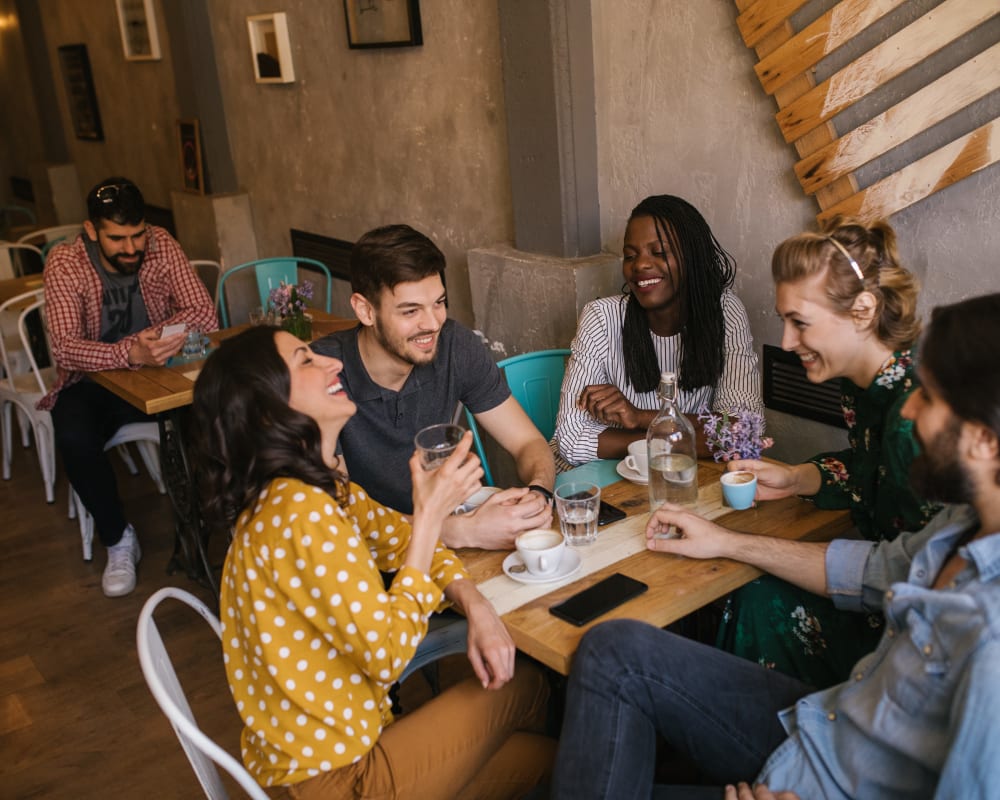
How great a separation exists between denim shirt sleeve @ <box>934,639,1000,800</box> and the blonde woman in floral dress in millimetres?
618

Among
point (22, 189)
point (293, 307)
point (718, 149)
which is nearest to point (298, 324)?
point (293, 307)

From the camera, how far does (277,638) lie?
5.24ft

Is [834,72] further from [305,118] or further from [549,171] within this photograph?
[305,118]

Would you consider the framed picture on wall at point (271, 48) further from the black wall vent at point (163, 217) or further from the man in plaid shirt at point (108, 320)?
the black wall vent at point (163, 217)

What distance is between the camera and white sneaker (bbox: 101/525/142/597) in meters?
3.68

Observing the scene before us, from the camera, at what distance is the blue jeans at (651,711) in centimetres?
168

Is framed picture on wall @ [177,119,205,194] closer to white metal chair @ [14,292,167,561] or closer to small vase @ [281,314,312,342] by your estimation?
white metal chair @ [14,292,167,561]

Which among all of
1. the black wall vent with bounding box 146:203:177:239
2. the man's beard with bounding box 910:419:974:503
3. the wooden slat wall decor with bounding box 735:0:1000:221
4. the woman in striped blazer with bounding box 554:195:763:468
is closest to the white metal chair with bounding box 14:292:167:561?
the woman in striped blazer with bounding box 554:195:763:468

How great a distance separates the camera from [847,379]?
206 cm

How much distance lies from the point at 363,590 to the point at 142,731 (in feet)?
5.60

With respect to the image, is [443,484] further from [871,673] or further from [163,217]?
[163,217]

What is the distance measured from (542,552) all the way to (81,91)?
6.93 m

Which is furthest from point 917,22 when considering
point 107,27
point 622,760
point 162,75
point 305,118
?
point 107,27

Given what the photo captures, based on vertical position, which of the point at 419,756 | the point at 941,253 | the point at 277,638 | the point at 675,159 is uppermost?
the point at 675,159
